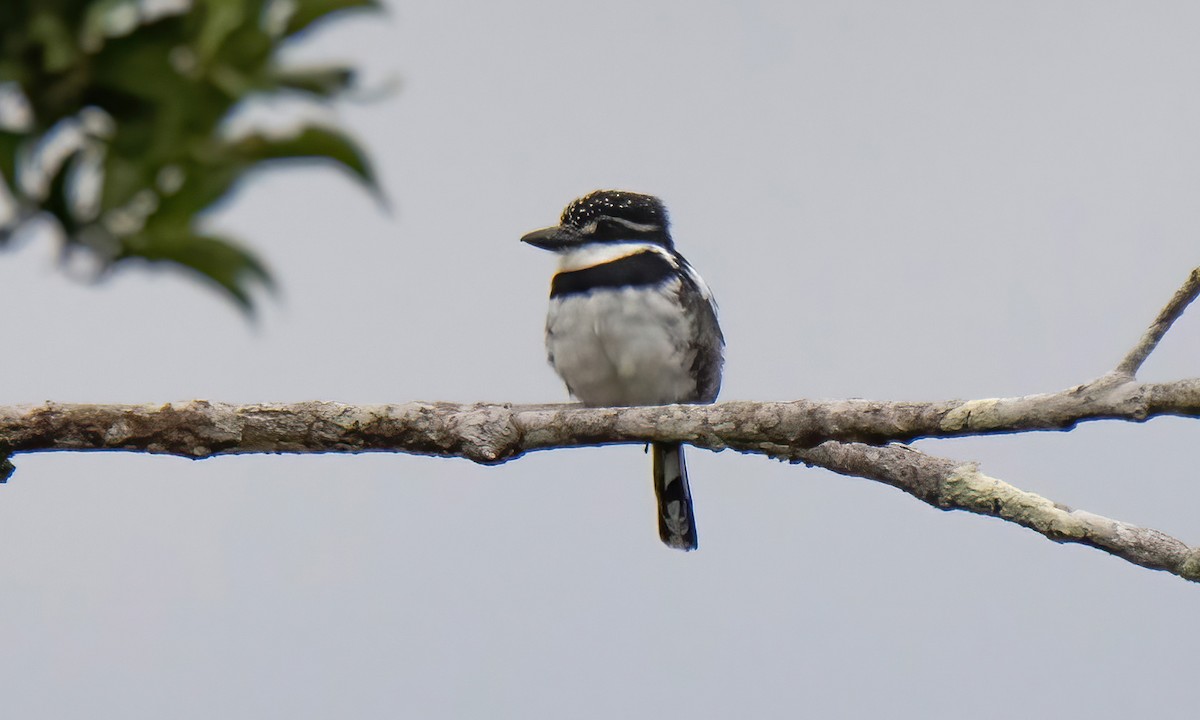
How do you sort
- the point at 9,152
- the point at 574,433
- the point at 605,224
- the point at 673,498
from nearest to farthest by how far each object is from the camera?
1. the point at 9,152
2. the point at 574,433
3. the point at 673,498
4. the point at 605,224

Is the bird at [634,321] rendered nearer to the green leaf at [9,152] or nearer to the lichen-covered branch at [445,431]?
the lichen-covered branch at [445,431]

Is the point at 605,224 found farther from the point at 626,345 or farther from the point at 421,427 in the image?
the point at 421,427

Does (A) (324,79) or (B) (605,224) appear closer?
(A) (324,79)

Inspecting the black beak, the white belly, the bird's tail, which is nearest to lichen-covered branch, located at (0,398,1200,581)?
the white belly

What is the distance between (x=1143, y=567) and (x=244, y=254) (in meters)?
2.63

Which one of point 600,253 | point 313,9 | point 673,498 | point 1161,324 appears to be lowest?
point 673,498

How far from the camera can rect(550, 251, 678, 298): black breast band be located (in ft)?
17.1

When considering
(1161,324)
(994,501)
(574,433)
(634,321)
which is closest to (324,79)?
(1161,324)

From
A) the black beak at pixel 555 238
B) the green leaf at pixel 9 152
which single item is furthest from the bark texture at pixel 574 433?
the green leaf at pixel 9 152

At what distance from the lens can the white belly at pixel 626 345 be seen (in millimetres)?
5160

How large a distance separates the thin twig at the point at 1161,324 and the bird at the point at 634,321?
2450 millimetres

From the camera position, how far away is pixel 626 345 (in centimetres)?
516

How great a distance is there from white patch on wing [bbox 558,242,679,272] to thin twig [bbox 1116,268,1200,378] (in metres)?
2.62

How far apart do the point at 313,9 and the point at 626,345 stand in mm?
4129
